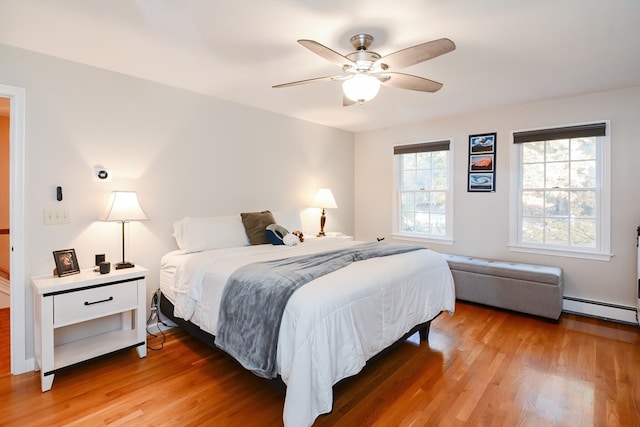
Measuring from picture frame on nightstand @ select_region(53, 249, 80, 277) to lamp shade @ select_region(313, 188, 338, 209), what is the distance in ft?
9.21

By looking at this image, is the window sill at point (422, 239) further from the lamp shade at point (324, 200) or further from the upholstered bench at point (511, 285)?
the lamp shade at point (324, 200)

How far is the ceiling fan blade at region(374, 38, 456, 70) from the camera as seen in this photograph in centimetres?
183

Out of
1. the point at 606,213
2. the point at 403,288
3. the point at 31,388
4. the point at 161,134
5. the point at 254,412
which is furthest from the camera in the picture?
the point at 606,213

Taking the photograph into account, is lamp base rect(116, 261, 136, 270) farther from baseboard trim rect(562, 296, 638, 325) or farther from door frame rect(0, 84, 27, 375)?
baseboard trim rect(562, 296, 638, 325)

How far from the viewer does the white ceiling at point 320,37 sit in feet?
6.25

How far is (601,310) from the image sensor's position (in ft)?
11.6

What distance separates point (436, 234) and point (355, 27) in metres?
3.34

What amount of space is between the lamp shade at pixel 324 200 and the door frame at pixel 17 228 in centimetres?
307

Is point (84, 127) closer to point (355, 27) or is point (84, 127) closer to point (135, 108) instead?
point (135, 108)

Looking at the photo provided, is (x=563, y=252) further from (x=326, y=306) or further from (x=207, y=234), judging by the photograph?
(x=207, y=234)

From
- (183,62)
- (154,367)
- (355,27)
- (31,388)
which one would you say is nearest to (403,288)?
(355,27)

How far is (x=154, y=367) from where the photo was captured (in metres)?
2.55

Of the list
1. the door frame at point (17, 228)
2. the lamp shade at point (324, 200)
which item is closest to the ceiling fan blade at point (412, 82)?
the lamp shade at point (324, 200)

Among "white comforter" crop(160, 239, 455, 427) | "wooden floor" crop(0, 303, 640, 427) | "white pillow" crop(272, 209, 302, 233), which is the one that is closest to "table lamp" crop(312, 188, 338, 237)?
"white pillow" crop(272, 209, 302, 233)
